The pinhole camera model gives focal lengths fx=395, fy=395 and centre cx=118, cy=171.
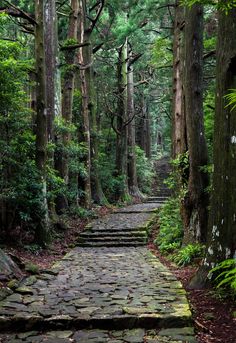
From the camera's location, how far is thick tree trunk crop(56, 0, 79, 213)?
14.6 m

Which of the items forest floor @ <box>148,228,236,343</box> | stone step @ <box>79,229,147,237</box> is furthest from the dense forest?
stone step @ <box>79,229,147,237</box>

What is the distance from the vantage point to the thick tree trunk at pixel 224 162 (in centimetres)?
598

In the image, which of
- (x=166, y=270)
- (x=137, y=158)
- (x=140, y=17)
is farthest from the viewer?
(x=137, y=158)

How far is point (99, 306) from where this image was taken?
5699 millimetres

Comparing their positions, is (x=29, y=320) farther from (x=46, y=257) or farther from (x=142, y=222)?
(x=142, y=222)

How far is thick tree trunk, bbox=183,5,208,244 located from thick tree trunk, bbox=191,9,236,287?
297cm

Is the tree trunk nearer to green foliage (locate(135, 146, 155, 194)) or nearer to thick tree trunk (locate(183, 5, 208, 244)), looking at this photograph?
thick tree trunk (locate(183, 5, 208, 244))

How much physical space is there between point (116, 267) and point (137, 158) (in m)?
21.6

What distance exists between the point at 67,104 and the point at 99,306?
1183 centimetres

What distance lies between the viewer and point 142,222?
15.1m

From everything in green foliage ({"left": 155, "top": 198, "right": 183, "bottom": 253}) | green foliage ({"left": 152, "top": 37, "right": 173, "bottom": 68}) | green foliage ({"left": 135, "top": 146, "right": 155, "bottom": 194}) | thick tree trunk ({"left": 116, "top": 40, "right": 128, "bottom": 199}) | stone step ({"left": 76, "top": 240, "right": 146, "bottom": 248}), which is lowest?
stone step ({"left": 76, "top": 240, "right": 146, "bottom": 248})

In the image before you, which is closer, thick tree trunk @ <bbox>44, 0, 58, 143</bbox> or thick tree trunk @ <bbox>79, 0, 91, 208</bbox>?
thick tree trunk @ <bbox>44, 0, 58, 143</bbox>

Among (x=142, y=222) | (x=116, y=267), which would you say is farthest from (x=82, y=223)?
(x=116, y=267)

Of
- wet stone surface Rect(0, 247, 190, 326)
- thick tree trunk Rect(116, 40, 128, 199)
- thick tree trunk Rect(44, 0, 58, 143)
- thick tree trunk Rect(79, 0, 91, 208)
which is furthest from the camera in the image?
thick tree trunk Rect(116, 40, 128, 199)
